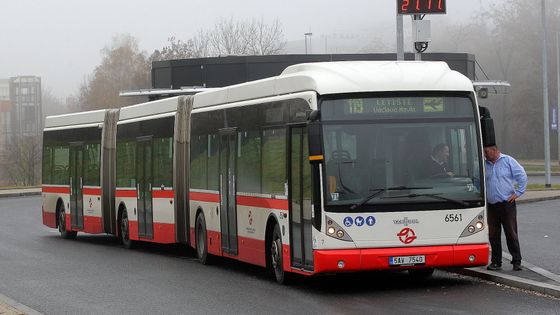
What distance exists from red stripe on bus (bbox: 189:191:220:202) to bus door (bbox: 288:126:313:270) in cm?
372

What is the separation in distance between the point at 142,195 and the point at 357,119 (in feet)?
32.6

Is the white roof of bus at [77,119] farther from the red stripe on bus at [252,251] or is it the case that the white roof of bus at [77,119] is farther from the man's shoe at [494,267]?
the man's shoe at [494,267]

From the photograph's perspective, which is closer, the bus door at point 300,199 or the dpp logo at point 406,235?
the dpp logo at point 406,235

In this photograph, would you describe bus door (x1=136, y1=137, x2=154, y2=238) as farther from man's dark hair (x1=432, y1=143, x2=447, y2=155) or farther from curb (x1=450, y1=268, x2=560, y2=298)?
man's dark hair (x1=432, y1=143, x2=447, y2=155)

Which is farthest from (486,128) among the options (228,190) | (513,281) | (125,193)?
(125,193)

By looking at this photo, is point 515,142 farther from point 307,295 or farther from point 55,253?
point 307,295

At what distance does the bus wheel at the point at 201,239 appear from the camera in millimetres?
18953

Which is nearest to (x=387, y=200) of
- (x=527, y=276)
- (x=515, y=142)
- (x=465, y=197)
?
(x=465, y=197)

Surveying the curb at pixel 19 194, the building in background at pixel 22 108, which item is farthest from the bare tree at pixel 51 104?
the curb at pixel 19 194

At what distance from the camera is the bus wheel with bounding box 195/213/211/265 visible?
746 inches

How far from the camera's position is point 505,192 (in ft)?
48.4

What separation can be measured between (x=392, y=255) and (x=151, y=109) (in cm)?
996

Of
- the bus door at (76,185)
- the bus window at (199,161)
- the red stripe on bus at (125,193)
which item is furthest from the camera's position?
the bus door at (76,185)

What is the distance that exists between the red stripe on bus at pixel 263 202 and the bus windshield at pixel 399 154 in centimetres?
133
